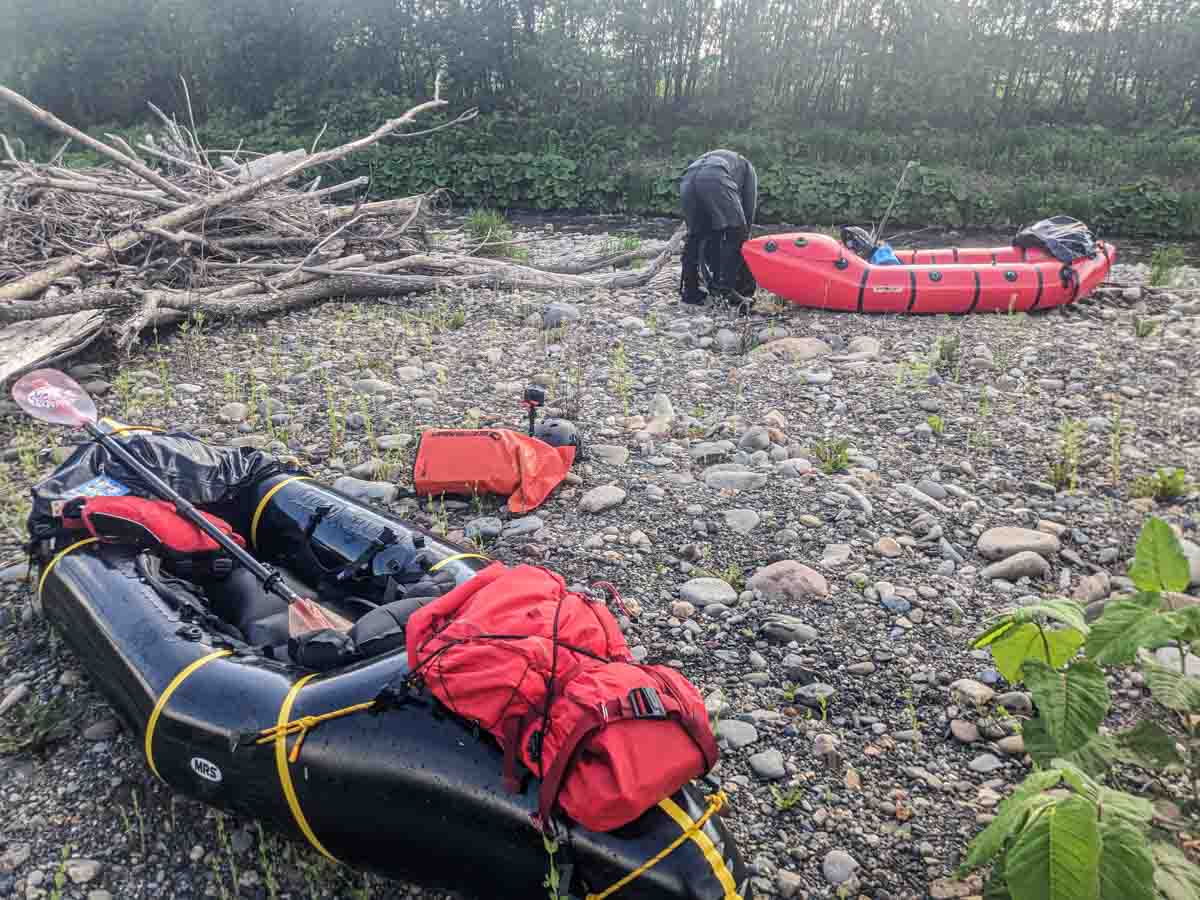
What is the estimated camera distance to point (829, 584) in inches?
145

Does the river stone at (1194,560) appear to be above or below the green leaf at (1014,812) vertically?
below

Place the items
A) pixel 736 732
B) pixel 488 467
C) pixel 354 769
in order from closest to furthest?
pixel 354 769, pixel 736 732, pixel 488 467

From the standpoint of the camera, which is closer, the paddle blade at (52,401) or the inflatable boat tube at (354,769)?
the inflatable boat tube at (354,769)

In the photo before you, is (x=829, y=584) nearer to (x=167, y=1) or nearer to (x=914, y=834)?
(x=914, y=834)

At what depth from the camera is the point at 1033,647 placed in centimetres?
206

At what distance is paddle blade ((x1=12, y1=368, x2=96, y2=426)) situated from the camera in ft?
12.4

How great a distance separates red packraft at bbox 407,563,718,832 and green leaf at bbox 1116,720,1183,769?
3.17ft

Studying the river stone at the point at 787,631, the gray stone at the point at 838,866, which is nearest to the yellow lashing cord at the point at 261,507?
the river stone at the point at 787,631

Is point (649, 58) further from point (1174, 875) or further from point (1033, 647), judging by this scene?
point (1174, 875)

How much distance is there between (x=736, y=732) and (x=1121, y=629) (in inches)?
52.5

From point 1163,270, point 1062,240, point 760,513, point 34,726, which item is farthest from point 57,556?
point 1163,270

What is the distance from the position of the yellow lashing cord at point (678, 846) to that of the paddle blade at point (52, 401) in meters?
2.99

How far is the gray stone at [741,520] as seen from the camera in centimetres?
412

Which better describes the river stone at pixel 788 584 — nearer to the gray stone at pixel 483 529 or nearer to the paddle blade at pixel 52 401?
the gray stone at pixel 483 529
